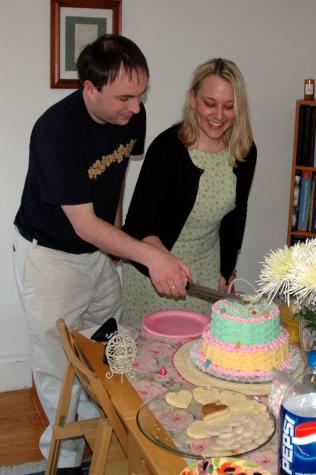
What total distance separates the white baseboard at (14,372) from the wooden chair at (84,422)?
1022 millimetres

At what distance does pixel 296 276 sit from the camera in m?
1.24

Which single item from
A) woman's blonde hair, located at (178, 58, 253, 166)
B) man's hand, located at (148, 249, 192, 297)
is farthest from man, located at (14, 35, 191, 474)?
woman's blonde hair, located at (178, 58, 253, 166)

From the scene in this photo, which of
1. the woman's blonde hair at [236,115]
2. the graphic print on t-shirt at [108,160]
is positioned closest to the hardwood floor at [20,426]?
the graphic print on t-shirt at [108,160]

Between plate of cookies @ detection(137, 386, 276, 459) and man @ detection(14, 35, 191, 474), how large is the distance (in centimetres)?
50

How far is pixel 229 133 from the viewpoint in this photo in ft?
7.51

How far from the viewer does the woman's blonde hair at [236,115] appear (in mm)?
2150

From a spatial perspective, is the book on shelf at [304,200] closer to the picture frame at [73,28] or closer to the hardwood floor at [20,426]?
the picture frame at [73,28]

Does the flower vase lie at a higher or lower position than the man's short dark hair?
lower

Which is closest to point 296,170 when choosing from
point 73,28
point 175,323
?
point 73,28

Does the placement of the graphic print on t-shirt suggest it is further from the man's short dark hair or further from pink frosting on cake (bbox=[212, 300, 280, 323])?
pink frosting on cake (bbox=[212, 300, 280, 323])

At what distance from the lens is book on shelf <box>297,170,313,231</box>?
128 inches

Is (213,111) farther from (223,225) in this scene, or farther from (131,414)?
(131,414)

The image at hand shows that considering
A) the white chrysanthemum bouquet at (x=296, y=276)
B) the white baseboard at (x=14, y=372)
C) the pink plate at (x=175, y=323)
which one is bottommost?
the white baseboard at (x=14, y=372)

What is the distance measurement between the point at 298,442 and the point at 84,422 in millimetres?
1128
